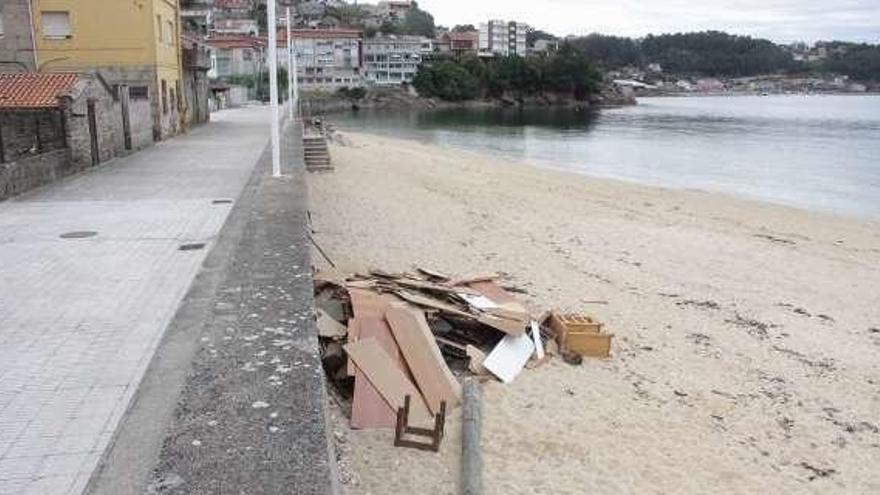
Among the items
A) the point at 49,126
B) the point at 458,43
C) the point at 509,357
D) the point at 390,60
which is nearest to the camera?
the point at 509,357

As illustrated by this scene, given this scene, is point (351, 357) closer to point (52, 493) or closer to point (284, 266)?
point (284, 266)

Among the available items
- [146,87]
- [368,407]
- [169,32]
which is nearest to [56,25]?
[146,87]

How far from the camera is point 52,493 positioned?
13.1 ft

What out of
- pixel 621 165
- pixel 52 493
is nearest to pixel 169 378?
pixel 52 493

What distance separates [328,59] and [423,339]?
133m

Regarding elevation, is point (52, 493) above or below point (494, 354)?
above

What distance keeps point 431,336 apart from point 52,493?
399 centimetres

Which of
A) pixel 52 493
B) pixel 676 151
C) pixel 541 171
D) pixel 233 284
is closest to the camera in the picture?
pixel 52 493

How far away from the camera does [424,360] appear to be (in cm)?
706

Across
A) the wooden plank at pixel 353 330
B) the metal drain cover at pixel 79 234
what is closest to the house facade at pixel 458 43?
the metal drain cover at pixel 79 234

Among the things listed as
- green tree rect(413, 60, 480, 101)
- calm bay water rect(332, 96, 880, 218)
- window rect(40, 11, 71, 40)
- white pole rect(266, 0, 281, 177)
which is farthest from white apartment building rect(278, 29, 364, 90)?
white pole rect(266, 0, 281, 177)

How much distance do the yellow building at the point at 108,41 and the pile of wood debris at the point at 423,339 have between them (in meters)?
20.7

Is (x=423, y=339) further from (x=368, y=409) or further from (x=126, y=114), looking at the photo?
(x=126, y=114)

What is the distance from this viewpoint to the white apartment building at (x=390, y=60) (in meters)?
141
